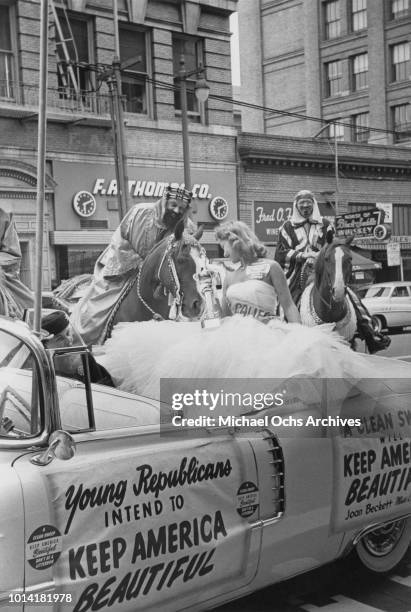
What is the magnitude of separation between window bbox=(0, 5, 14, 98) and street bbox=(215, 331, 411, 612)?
19.7 m

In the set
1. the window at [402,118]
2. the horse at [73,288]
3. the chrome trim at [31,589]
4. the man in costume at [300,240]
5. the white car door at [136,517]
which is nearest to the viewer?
the chrome trim at [31,589]

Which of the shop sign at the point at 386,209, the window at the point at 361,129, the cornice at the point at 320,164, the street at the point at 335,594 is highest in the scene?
the window at the point at 361,129

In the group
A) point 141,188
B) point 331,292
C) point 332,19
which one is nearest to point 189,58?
point 141,188

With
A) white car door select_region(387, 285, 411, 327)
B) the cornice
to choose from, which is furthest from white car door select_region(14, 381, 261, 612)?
the cornice

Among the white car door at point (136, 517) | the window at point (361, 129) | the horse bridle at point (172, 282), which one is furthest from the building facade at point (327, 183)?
the white car door at point (136, 517)

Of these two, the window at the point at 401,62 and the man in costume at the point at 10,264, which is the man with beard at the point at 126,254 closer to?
the man in costume at the point at 10,264

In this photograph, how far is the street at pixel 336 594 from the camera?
433 centimetres

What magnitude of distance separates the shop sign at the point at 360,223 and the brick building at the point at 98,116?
416 centimetres

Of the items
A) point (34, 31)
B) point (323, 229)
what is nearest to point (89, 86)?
point (34, 31)

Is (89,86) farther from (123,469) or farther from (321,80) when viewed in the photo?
(321,80)

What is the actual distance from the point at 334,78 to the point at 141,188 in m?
27.5

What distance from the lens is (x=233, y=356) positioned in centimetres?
425

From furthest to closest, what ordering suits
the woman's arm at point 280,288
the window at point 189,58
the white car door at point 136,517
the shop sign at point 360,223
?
the shop sign at point 360,223 < the window at point 189,58 < the woman's arm at point 280,288 < the white car door at point 136,517

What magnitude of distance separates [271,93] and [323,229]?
4353cm
